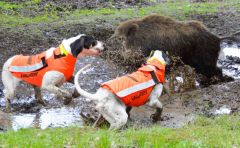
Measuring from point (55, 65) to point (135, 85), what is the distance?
1.47 metres

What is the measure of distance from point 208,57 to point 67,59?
10.5 feet

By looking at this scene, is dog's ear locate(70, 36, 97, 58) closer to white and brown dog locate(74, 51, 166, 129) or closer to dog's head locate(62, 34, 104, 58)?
dog's head locate(62, 34, 104, 58)

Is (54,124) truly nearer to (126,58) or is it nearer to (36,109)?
(36,109)

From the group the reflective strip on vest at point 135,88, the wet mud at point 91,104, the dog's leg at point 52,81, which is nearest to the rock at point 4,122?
the wet mud at point 91,104

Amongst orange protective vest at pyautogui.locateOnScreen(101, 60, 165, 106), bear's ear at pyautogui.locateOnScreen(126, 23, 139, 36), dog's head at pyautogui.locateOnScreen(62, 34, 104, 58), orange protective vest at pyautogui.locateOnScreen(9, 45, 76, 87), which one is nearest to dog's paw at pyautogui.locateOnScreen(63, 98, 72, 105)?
orange protective vest at pyautogui.locateOnScreen(9, 45, 76, 87)

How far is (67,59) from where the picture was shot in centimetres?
807

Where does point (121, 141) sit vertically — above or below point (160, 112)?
above

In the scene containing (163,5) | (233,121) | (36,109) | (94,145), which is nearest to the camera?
(94,145)

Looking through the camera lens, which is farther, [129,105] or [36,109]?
[36,109]

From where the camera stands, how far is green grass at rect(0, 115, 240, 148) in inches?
203

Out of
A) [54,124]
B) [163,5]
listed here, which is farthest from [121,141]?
[163,5]

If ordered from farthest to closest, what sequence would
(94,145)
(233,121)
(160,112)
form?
(160,112), (233,121), (94,145)

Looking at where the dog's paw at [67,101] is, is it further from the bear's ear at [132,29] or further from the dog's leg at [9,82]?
the bear's ear at [132,29]

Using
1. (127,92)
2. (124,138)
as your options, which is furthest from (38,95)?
(124,138)
